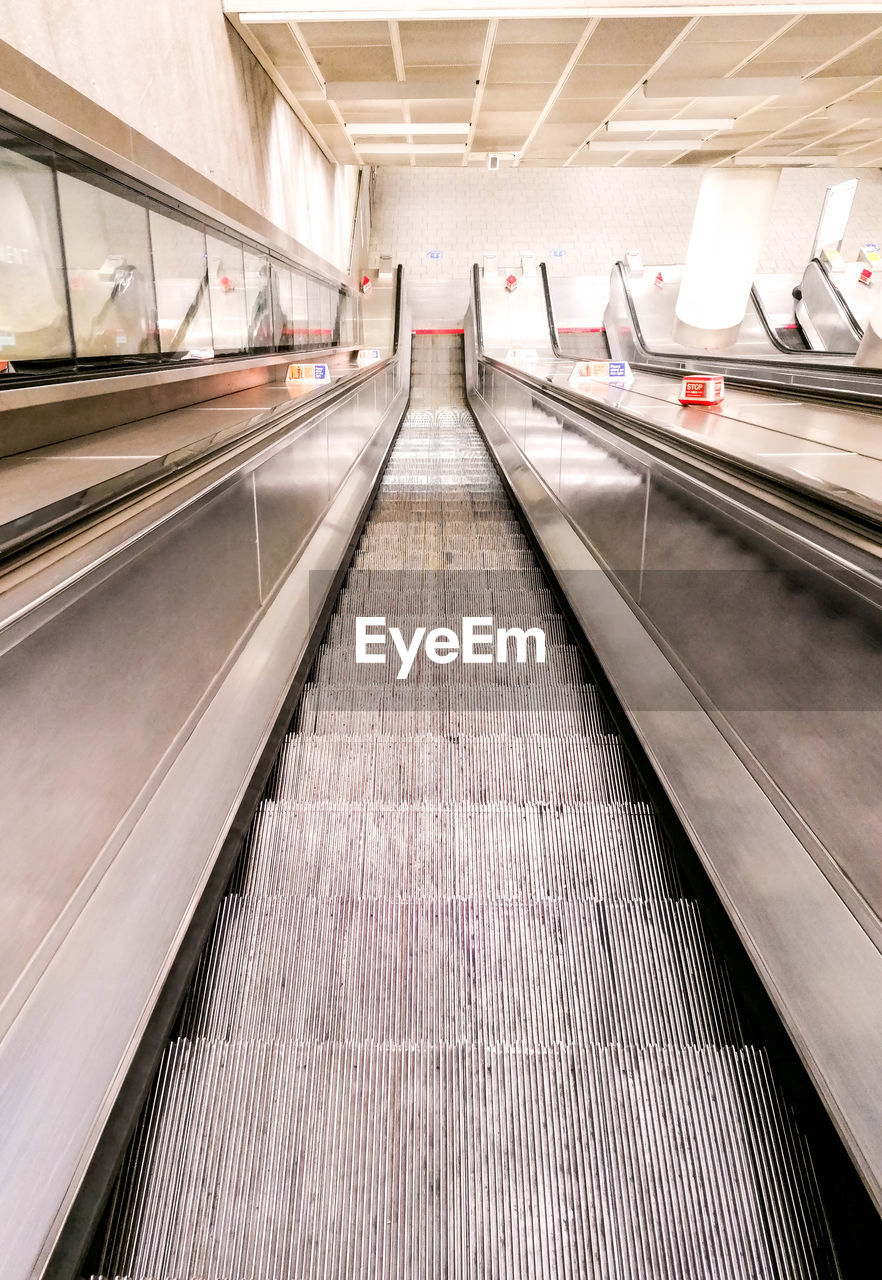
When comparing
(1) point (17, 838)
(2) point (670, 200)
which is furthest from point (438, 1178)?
(2) point (670, 200)

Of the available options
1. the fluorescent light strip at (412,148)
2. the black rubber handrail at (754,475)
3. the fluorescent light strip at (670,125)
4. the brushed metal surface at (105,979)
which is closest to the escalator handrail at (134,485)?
the brushed metal surface at (105,979)

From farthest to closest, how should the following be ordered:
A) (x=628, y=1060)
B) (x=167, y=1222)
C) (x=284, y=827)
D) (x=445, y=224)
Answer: (x=445, y=224) < (x=284, y=827) < (x=628, y=1060) < (x=167, y=1222)

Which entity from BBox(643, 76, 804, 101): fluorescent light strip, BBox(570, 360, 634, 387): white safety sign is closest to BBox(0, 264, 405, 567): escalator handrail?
BBox(570, 360, 634, 387): white safety sign

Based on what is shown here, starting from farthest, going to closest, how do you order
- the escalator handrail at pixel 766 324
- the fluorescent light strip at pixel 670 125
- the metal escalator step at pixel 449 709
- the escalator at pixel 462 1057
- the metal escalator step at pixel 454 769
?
the escalator handrail at pixel 766 324 < the fluorescent light strip at pixel 670 125 < the metal escalator step at pixel 449 709 < the metal escalator step at pixel 454 769 < the escalator at pixel 462 1057

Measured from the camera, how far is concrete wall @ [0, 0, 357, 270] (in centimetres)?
405

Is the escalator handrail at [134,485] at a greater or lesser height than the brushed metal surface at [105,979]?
greater

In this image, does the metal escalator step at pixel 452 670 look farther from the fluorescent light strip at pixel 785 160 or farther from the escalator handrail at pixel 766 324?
the fluorescent light strip at pixel 785 160

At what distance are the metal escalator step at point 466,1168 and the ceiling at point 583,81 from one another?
790 cm

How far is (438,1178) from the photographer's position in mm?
1289

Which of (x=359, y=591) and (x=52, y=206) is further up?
(x=52, y=206)

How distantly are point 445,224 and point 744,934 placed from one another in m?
22.0

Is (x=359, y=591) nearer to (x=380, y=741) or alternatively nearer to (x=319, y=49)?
(x=380, y=741)

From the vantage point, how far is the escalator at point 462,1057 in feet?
4.00

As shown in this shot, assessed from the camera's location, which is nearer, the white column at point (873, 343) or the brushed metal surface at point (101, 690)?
the brushed metal surface at point (101, 690)
